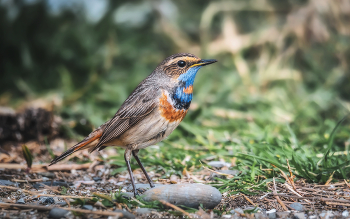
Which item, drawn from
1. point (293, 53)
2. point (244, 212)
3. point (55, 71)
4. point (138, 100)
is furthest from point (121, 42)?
point (244, 212)

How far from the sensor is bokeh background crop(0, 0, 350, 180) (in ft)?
21.9

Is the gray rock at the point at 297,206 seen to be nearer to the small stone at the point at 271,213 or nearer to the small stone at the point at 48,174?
the small stone at the point at 271,213

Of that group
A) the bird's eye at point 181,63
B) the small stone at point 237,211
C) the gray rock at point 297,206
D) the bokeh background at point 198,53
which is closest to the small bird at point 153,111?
the bird's eye at point 181,63

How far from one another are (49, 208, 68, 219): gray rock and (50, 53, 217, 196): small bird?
0.87 meters

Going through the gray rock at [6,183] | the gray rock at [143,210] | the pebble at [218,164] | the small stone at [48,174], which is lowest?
the gray rock at [143,210]

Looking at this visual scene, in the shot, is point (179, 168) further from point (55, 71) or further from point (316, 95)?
point (55, 71)

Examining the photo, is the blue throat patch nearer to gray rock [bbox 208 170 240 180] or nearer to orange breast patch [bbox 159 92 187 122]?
orange breast patch [bbox 159 92 187 122]

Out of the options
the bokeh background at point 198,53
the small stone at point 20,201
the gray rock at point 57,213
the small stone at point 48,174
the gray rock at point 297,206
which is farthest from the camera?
the bokeh background at point 198,53

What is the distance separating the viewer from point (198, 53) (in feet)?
29.3

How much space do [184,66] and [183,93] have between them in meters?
0.36

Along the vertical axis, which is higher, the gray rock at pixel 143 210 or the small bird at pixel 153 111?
the small bird at pixel 153 111

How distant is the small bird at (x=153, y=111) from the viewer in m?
3.79

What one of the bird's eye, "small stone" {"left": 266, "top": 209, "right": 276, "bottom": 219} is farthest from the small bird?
"small stone" {"left": 266, "top": 209, "right": 276, "bottom": 219}

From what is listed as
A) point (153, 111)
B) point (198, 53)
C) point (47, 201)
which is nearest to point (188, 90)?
point (153, 111)
